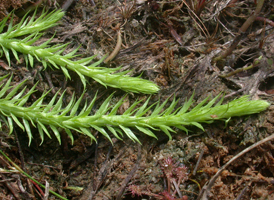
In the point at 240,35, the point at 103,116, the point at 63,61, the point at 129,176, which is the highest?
the point at 240,35

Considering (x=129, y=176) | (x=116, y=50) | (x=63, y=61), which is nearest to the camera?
(x=129, y=176)

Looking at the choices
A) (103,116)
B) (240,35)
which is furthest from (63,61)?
(240,35)

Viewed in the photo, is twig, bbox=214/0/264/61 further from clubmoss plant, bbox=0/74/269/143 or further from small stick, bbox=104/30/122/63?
small stick, bbox=104/30/122/63

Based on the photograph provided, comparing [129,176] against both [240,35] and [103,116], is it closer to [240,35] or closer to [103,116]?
[103,116]

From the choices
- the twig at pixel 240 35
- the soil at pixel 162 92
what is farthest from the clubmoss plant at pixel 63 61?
the twig at pixel 240 35

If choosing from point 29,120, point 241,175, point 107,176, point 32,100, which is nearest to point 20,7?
point 32,100

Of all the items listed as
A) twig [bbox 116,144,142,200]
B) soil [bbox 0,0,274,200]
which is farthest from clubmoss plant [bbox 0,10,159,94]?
twig [bbox 116,144,142,200]

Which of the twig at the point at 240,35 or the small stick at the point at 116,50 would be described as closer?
the twig at the point at 240,35

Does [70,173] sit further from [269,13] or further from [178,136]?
[269,13]

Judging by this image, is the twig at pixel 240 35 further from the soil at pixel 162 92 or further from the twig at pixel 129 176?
the twig at pixel 129 176
